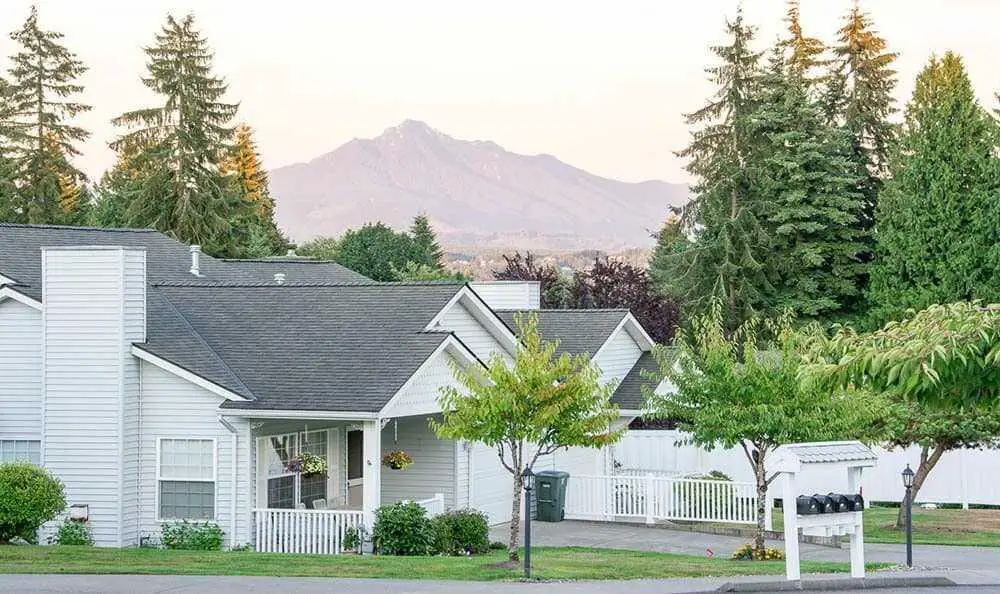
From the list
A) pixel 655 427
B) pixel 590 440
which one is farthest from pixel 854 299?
pixel 590 440

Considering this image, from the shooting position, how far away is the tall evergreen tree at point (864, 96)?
6009 centimetres

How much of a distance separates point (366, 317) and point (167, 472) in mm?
4883

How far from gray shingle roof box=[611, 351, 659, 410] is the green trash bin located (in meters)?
3.15

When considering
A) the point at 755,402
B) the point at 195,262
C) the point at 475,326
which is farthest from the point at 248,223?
the point at 755,402

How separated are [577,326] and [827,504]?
54.0 ft

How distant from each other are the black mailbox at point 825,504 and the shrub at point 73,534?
507 inches

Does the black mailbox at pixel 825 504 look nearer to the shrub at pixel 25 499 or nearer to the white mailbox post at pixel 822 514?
the white mailbox post at pixel 822 514

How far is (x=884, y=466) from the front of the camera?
117 feet

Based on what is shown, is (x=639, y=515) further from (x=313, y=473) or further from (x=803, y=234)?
(x=803, y=234)

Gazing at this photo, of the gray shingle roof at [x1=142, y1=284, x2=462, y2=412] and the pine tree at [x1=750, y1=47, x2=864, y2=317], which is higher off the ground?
the pine tree at [x1=750, y1=47, x2=864, y2=317]

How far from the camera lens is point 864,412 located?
24.6 metres

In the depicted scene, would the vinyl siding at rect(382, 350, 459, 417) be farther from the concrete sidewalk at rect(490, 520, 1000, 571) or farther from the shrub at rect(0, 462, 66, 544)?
the shrub at rect(0, 462, 66, 544)

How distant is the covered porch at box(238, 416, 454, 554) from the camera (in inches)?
960

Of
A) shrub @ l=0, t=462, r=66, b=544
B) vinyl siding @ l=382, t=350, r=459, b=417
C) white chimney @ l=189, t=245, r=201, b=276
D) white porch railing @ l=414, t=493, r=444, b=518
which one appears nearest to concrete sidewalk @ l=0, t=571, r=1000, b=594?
shrub @ l=0, t=462, r=66, b=544
